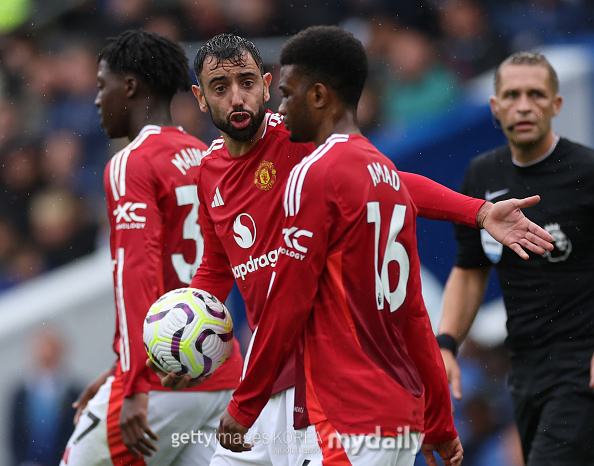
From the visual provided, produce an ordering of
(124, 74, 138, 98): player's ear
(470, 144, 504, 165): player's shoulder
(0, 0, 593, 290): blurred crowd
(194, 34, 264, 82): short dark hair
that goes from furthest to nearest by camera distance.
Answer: (0, 0, 593, 290): blurred crowd, (470, 144, 504, 165): player's shoulder, (124, 74, 138, 98): player's ear, (194, 34, 264, 82): short dark hair

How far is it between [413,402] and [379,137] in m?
5.38

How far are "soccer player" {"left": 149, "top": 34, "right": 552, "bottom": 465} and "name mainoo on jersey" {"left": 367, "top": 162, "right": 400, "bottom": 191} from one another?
426 mm

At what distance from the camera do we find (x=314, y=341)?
11.2 ft

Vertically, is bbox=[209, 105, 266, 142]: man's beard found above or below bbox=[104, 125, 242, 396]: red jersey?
above

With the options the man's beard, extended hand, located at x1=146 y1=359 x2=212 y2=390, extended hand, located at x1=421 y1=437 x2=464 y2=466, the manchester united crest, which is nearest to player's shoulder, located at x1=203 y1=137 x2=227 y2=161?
the man's beard

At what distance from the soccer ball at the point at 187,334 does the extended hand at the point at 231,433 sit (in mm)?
588

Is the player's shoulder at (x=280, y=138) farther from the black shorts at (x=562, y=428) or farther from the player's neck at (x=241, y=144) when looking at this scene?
the black shorts at (x=562, y=428)

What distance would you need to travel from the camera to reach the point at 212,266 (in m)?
4.35

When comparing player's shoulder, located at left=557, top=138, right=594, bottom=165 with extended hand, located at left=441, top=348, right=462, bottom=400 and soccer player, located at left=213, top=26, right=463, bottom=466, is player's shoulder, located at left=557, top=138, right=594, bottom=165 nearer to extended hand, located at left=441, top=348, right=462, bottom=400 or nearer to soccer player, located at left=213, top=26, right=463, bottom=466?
extended hand, located at left=441, top=348, right=462, bottom=400

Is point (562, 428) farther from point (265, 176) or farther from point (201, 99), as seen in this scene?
point (201, 99)

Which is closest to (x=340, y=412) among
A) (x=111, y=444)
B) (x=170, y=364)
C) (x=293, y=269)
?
(x=293, y=269)

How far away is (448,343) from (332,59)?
90.7 inches

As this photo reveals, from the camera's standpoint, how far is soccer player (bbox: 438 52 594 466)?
16.4 ft

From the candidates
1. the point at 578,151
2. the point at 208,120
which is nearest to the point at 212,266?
the point at 578,151
